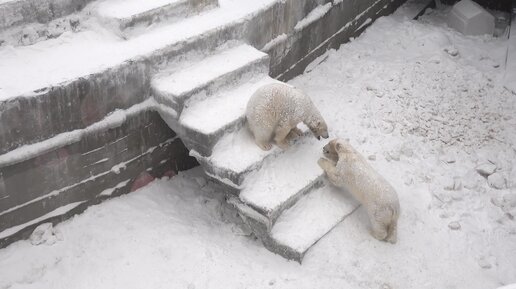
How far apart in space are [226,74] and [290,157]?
112 centimetres

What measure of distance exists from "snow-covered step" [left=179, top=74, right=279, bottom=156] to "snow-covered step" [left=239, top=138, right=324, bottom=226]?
520 millimetres

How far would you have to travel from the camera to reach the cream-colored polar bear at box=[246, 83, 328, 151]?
198 inches

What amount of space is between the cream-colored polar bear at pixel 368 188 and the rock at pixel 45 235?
275 centimetres

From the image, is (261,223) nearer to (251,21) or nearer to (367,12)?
(251,21)

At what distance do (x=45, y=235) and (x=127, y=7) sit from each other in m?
2.51

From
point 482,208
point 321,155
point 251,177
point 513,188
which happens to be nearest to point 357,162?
point 321,155

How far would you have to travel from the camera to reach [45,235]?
15.9ft

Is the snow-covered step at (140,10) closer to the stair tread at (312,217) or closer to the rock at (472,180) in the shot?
the stair tread at (312,217)

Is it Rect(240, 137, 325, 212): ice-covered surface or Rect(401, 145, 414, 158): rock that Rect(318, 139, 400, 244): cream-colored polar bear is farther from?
Rect(401, 145, 414, 158): rock

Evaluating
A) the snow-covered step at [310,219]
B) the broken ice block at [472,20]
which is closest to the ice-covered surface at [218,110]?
the snow-covered step at [310,219]

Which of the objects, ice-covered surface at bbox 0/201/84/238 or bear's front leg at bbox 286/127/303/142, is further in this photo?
bear's front leg at bbox 286/127/303/142

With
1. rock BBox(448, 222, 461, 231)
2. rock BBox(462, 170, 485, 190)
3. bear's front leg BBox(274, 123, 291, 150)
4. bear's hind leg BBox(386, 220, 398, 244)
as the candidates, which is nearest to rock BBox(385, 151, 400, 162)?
rock BBox(462, 170, 485, 190)

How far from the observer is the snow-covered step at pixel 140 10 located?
5.23 metres

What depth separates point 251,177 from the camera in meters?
5.03
